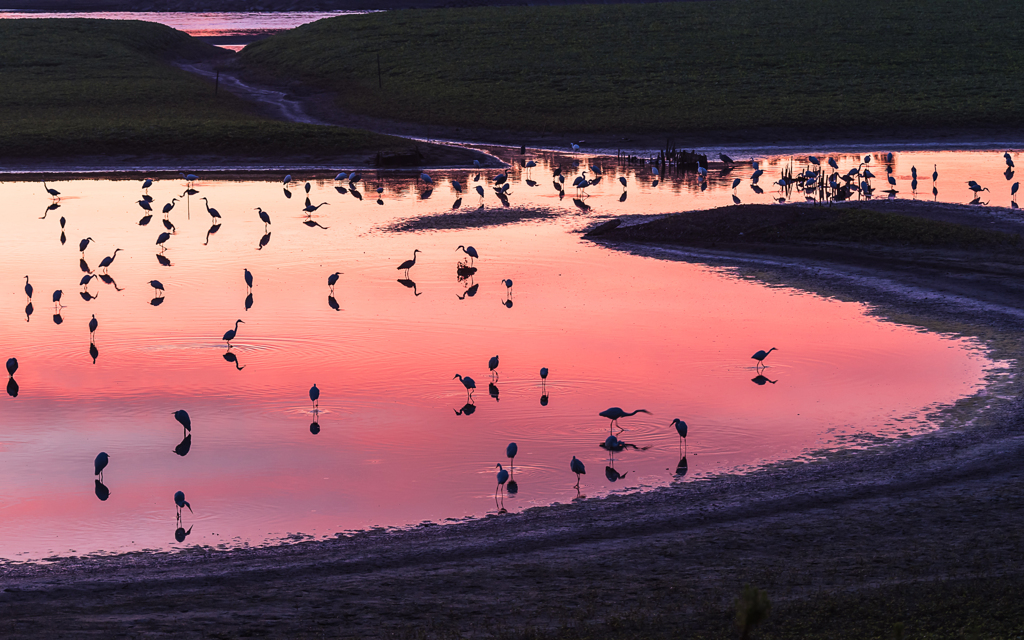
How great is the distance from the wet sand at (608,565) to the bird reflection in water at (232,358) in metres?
6.79

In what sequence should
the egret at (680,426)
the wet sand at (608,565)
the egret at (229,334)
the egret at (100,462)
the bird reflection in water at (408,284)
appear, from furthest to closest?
1. the bird reflection in water at (408,284)
2. the egret at (229,334)
3. the egret at (680,426)
4. the egret at (100,462)
5. the wet sand at (608,565)

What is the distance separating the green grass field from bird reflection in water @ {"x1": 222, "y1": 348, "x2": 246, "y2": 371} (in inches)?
1357

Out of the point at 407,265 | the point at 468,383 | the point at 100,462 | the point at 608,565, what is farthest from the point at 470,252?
the point at 608,565

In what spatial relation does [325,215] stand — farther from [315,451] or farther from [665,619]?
[665,619]

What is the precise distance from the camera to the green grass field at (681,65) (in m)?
52.2

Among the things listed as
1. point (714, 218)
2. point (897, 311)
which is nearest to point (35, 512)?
point (897, 311)

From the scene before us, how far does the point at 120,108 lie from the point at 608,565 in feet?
164

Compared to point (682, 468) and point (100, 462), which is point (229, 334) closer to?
point (100, 462)

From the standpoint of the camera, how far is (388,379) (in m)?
17.1

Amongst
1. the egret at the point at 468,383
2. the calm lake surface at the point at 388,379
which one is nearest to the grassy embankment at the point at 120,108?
the calm lake surface at the point at 388,379

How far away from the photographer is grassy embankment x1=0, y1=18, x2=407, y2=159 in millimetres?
45000

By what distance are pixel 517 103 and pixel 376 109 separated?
23.1ft

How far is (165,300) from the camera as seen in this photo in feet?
73.4

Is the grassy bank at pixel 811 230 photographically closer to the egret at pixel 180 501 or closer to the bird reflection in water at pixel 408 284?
the bird reflection in water at pixel 408 284
